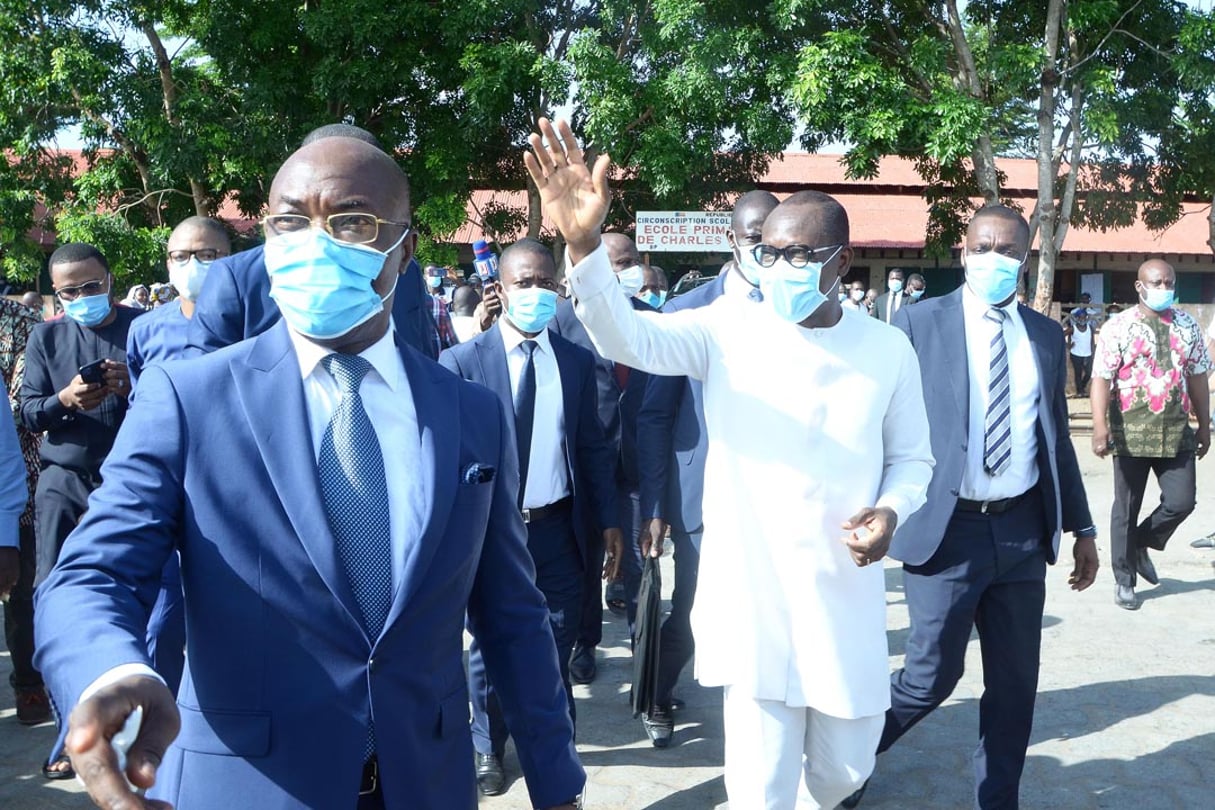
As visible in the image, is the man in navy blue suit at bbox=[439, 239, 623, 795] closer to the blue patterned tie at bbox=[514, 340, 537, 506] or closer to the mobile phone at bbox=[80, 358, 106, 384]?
the blue patterned tie at bbox=[514, 340, 537, 506]

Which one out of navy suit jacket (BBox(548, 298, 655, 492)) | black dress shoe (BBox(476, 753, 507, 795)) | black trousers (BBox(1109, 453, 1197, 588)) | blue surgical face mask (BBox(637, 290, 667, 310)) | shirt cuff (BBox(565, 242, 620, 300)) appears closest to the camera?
shirt cuff (BBox(565, 242, 620, 300))

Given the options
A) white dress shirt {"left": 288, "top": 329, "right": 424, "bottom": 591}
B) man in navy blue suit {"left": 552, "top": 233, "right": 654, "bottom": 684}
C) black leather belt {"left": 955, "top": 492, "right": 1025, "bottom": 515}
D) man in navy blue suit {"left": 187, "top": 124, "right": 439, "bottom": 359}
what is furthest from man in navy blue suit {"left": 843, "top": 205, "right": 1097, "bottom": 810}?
white dress shirt {"left": 288, "top": 329, "right": 424, "bottom": 591}

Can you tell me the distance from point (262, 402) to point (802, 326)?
206 cm

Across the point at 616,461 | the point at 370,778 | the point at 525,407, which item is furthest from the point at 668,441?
the point at 370,778

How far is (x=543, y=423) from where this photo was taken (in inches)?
208

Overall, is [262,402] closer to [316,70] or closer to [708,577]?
[708,577]

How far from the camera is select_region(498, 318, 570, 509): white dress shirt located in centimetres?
521

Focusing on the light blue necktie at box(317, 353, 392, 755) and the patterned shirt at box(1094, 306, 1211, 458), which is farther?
the patterned shirt at box(1094, 306, 1211, 458)

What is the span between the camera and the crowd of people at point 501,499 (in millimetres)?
1973

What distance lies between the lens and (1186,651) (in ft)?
22.3

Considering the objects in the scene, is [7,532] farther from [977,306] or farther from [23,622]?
[977,306]

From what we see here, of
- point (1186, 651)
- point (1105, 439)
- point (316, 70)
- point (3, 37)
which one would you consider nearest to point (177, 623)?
point (1186, 651)

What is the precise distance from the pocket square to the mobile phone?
3456 millimetres

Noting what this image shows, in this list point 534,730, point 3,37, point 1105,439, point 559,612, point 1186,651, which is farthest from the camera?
point 3,37
